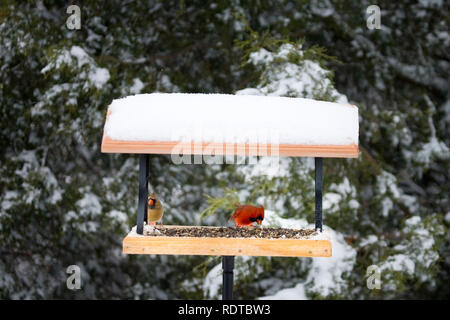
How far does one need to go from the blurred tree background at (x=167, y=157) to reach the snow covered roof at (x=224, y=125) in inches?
74.8

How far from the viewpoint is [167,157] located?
4.17m

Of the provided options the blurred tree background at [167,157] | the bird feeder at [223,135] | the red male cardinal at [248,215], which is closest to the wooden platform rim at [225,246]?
the bird feeder at [223,135]

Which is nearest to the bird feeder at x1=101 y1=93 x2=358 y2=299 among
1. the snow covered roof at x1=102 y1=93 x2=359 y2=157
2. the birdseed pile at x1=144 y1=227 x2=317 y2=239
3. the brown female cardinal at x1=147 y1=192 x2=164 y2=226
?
the snow covered roof at x1=102 y1=93 x2=359 y2=157

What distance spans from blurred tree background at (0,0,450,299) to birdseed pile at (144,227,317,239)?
1637 mm

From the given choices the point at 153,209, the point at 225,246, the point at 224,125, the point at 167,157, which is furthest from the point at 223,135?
the point at 167,157

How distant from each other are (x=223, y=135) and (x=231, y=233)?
44 centimetres

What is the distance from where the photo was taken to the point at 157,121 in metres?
1.92

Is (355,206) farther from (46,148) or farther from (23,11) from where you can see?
(23,11)

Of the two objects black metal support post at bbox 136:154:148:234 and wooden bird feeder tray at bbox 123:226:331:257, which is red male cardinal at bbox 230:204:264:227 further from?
black metal support post at bbox 136:154:148:234

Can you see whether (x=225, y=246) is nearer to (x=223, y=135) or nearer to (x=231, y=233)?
(x=231, y=233)

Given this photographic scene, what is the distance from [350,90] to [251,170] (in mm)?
1214

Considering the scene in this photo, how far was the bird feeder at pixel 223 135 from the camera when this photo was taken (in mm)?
1895

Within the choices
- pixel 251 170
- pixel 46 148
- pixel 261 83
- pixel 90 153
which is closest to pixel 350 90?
pixel 261 83

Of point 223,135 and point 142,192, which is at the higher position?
point 223,135
